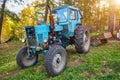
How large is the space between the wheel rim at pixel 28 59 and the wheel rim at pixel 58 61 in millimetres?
1955

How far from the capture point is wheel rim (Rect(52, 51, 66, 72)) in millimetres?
9242

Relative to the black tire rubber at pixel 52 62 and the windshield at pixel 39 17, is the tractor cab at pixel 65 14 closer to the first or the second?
the windshield at pixel 39 17

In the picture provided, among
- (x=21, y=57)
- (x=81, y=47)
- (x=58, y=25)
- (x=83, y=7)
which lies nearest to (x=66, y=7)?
(x=58, y=25)

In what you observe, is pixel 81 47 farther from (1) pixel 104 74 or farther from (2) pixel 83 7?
(2) pixel 83 7

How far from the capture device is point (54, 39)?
10.6 meters

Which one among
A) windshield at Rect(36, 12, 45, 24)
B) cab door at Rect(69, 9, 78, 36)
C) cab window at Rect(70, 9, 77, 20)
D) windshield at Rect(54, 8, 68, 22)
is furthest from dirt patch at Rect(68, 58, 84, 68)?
windshield at Rect(36, 12, 45, 24)

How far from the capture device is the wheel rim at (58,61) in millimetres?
9242

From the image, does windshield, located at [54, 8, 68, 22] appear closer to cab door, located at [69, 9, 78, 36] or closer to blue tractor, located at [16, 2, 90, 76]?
blue tractor, located at [16, 2, 90, 76]

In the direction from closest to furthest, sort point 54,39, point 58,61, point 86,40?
point 58,61
point 54,39
point 86,40

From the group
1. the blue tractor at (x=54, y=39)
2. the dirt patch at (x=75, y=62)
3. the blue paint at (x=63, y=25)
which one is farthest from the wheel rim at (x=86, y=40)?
the dirt patch at (x=75, y=62)

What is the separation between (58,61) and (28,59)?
2.14 meters

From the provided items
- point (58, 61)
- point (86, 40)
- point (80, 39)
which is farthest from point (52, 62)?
point (86, 40)

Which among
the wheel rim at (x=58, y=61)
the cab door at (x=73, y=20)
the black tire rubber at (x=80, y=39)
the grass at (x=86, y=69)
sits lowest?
the grass at (x=86, y=69)

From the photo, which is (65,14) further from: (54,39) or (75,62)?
(75,62)
